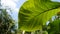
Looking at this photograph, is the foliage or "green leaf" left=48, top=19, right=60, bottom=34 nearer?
"green leaf" left=48, top=19, right=60, bottom=34

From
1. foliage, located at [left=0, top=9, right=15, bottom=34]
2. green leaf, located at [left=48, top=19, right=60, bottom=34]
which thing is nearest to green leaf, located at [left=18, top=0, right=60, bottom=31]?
green leaf, located at [left=48, top=19, right=60, bottom=34]

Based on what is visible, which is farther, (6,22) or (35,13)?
(6,22)

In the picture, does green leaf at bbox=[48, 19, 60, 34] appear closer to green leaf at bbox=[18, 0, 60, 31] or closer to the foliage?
green leaf at bbox=[18, 0, 60, 31]

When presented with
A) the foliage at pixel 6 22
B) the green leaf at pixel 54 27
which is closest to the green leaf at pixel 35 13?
the green leaf at pixel 54 27

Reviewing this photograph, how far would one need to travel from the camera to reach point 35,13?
1.34 feet

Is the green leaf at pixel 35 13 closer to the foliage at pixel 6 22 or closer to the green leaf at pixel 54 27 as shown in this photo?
the green leaf at pixel 54 27

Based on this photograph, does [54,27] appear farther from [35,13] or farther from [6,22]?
[6,22]

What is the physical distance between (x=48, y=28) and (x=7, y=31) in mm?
12412

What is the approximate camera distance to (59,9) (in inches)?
15.9

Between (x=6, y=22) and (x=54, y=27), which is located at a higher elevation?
(x=6, y=22)

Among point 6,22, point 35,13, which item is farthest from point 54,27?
point 6,22

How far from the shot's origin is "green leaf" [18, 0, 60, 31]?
1.28ft

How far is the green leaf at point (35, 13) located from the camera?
0.39m

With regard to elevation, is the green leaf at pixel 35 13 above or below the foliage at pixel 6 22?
below
